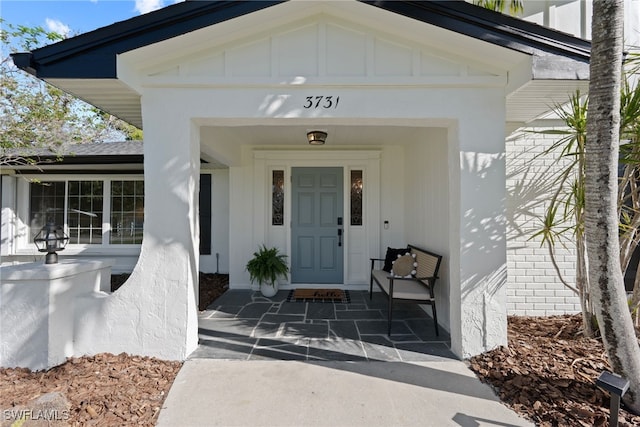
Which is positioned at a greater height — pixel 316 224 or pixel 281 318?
pixel 316 224

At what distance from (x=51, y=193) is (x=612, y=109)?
9.56 metres

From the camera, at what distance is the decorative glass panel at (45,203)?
7113 millimetres

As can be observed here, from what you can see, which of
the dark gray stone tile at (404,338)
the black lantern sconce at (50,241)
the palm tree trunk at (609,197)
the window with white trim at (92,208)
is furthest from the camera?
the window with white trim at (92,208)

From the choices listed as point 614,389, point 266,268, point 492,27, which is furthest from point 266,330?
point 492,27

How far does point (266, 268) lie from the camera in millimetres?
5516

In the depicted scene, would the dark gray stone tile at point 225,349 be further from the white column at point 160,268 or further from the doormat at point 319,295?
the doormat at point 319,295

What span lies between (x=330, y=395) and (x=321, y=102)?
277cm

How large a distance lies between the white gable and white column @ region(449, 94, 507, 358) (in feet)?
1.94

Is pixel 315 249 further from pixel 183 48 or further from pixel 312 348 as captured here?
pixel 183 48

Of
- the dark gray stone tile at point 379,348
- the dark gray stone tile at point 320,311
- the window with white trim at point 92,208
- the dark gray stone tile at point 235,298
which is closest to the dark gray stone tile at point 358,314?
the dark gray stone tile at point 320,311

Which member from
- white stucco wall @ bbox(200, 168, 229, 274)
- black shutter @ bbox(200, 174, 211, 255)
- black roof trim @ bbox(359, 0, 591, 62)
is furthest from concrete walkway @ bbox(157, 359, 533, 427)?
black shutter @ bbox(200, 174, 211, 255)

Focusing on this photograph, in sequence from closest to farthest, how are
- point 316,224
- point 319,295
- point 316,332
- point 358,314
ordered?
1. point 316,332
2. point 358,314
3. point 319,295
4. point 316,224

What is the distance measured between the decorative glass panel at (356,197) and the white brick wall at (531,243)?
2490 millimetres

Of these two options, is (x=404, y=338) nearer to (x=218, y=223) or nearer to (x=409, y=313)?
(x=409, y=313)
